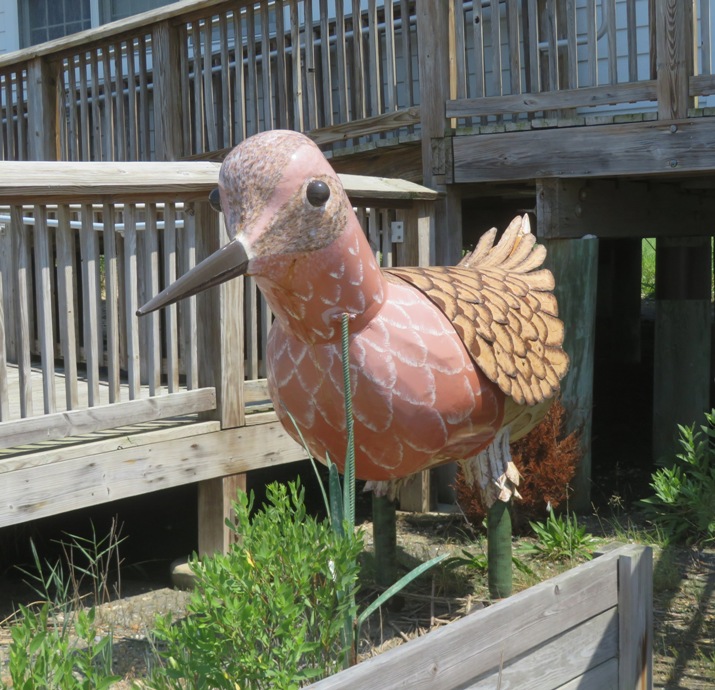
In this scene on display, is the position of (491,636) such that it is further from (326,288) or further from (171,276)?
(171,276)

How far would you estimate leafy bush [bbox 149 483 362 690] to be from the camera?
2215mm

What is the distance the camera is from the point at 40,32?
11.2 metres

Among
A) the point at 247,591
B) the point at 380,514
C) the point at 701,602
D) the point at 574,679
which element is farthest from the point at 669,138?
the point at 247,591

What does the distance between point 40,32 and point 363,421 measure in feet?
31.2

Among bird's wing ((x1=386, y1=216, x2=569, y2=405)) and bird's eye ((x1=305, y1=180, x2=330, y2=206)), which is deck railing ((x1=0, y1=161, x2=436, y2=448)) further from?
bird's eye ((x1=305, y1=180, x2=330, y2=206))

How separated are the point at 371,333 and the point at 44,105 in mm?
5430

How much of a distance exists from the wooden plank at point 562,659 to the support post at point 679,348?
3.47 metres

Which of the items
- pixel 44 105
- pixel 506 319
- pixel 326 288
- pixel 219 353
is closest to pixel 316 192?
pixel 326 288

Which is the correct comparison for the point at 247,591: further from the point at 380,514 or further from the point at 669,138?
the point at 669,138

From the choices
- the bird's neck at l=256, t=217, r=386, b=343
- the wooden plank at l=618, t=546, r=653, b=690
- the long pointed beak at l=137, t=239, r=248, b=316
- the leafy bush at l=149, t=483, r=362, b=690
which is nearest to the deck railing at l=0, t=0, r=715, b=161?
the bird's neck at l=256, t=217, r=386, b=343

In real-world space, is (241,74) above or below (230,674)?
above

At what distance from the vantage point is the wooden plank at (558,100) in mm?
5234

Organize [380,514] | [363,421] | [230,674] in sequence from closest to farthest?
1. [230,674]
2. [363,421]
3. [380,514]

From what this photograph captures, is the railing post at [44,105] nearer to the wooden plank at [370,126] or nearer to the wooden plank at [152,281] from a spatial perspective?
the wooden plank at [370,126]
